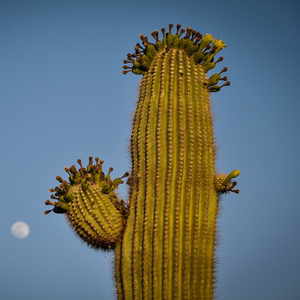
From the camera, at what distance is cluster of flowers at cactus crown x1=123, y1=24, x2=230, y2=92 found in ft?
25.2

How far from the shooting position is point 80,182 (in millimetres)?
7387

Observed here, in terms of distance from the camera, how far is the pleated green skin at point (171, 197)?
6.32 meters

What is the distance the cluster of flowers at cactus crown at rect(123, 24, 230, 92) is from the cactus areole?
0.04m

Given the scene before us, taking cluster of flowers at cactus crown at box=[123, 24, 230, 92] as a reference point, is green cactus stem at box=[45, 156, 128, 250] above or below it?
below

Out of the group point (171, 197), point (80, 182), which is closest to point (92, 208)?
point (80, 182)

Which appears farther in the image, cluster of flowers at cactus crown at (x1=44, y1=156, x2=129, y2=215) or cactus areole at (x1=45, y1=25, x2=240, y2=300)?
cluster of flowers at cactus crown at (x1=44, y1=156, x2=129, y2=215)

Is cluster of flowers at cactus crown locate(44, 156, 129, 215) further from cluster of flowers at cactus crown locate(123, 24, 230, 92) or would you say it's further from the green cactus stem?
cluster of flowers at cactus crown locate(123, 24, 230, 92)

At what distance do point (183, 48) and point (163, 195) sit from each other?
3.10m

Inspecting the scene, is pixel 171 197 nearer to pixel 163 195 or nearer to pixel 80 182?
pixel 163 195

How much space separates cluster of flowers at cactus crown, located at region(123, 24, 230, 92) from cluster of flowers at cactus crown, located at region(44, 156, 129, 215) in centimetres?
209

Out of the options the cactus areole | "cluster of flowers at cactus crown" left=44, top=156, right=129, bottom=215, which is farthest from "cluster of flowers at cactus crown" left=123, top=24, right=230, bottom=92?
"cluster of flowers at cactus crown" left=44, top=156, right=129, bottom=215

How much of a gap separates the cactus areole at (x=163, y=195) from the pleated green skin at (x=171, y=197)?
2 centimetres

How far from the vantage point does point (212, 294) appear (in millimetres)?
6613

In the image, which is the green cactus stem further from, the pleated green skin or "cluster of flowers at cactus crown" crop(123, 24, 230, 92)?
"cluster of flowers at cactus crown" crop(123, 24, 230, 92)
